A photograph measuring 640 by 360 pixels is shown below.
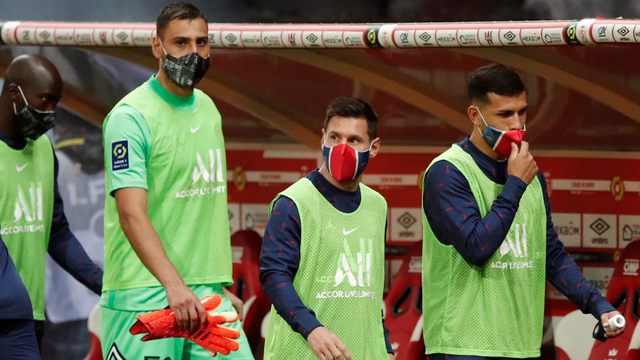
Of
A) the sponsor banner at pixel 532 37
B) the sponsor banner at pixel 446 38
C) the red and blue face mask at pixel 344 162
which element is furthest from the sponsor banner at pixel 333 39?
the red and blue face mask at pixel 344 162

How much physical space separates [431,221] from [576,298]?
0.60 metres

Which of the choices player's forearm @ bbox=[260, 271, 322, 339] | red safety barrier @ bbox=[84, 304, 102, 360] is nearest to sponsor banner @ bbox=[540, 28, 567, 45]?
player's forearm @ bbox=[260, 271, 322, 339]

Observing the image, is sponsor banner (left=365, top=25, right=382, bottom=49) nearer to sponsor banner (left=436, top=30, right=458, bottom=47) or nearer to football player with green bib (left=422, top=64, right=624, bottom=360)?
sponsor banner (left=436, top=30, right=458, bottom=47)

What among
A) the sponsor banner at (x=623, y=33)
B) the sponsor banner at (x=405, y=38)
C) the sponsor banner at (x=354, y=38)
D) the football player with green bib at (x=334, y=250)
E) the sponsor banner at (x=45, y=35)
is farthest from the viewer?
the sponsor banner at (x=45, y=35)

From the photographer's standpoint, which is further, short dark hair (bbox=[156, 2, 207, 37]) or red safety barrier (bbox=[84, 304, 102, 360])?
red safety barrier (bbox=[84, 304, 102, 360])

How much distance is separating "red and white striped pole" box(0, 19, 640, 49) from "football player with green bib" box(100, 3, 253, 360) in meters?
0.96

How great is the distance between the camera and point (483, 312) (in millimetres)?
3801

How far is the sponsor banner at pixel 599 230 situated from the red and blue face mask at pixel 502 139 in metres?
1.68

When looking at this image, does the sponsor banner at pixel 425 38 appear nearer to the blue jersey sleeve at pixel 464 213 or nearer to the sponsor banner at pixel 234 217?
the blue jersey sleeve at pixel 464 213

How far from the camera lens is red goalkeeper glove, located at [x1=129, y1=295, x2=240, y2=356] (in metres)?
3.53

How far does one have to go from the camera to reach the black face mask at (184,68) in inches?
151

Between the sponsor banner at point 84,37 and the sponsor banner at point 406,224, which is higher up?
the sponsor banner at point 84,37

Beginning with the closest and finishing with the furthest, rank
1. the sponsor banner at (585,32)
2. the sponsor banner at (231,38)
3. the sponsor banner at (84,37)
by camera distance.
A: the sponsor banner at (585,32) → the sponsor banner at (231,38) → the sponsor banner at (84,37)

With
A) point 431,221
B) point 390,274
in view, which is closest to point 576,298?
point 431,221
